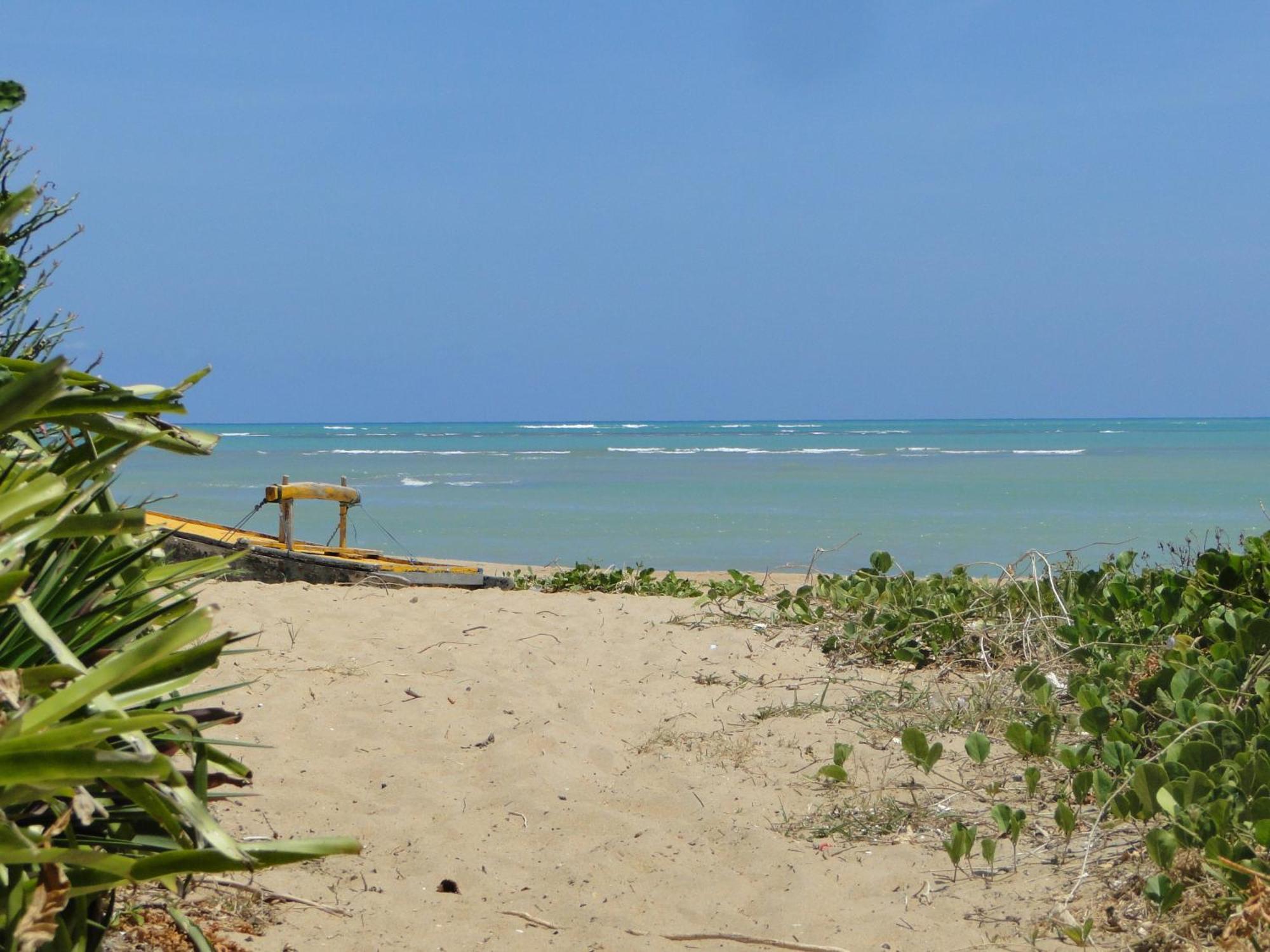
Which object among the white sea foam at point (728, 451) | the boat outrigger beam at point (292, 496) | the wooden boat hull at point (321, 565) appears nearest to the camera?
the wooden boat hull at point (321, 565)

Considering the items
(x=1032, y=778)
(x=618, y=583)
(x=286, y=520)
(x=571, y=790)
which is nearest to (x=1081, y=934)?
(x=1032, y=778)

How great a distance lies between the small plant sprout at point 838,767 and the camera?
372cm

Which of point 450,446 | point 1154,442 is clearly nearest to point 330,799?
point 450,446

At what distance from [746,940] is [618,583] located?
16.7 feet

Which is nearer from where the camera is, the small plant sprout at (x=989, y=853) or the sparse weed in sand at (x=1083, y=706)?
the sparse weed in sand at (x=1083, y=706)

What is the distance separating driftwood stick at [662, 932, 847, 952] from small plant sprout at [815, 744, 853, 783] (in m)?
0.85

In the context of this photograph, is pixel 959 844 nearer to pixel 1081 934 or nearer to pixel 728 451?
pixel 1081 934

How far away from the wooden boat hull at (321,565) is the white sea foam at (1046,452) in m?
36.5

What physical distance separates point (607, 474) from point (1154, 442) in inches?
1330

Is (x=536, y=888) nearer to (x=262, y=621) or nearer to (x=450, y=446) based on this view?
(x=262, y=621)

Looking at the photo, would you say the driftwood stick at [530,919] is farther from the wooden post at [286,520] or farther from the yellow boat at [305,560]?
the wooden post at [286,520]

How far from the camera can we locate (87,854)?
5.11 feet

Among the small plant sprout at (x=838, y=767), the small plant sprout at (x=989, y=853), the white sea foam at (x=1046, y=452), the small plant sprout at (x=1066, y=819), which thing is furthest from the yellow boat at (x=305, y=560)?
the white sea foam at (x=1046, y=452)

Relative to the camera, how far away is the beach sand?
306 cm
